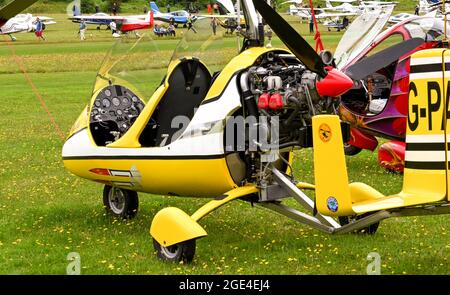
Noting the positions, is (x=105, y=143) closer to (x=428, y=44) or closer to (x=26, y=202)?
(x=26, y=202)

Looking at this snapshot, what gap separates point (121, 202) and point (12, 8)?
272 centimetres

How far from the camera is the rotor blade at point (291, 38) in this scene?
6316 millimetres

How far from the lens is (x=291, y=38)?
6.39 meters

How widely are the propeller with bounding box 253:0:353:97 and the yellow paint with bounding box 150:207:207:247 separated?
5.21 ft

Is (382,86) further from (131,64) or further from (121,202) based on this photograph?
(121,202)

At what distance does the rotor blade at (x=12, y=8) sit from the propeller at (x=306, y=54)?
7.06 feet

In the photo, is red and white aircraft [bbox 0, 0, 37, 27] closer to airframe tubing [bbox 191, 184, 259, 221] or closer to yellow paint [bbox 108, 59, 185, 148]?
yellow paint [bbox 108, 59, 185, 148]

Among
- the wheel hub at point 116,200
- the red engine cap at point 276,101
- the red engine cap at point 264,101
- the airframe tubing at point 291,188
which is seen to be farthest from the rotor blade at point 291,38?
the wheel hub at point 116,200

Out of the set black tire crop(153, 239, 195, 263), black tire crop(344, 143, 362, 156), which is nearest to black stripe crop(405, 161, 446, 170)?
black tire crop(153, 239, 195, 263)

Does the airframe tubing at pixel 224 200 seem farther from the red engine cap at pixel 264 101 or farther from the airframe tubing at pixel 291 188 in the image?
the red engine cap at pixel 264 101

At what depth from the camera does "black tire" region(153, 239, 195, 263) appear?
22.8 feet

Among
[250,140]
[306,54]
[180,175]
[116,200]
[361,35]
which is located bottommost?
[116,200]

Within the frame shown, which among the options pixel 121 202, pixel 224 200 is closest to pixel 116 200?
pixel 121 202

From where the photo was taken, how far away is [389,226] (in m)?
8.31
